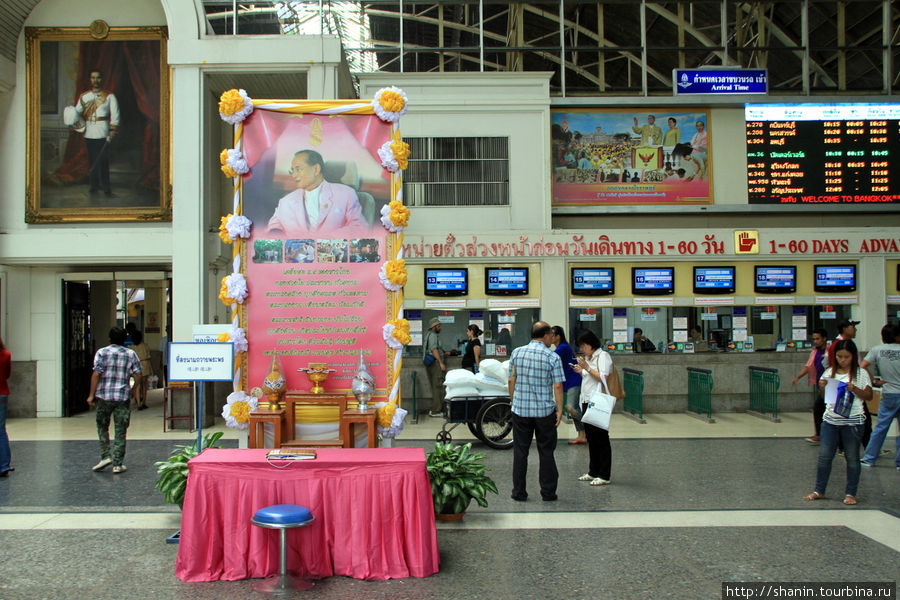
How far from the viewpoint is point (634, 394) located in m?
14.1

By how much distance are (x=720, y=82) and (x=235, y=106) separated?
471 inches

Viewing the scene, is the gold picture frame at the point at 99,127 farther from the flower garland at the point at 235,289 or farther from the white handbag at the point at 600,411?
the white handbag at the point at 600,411

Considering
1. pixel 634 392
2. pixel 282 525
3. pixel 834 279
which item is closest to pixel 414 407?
pixel 634 392

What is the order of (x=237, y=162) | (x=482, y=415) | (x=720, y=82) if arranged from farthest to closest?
1. (x=720, y=82)
2. (x=482, y=415)
3. (x=237, y=162)

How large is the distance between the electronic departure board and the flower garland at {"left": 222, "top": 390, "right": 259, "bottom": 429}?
11.7 metres

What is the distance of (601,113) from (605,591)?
1237 cm

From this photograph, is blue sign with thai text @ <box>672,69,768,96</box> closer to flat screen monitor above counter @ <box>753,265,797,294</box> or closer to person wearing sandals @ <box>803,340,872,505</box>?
flat screen monitor above counter @ <box>753,265,797,294</box>

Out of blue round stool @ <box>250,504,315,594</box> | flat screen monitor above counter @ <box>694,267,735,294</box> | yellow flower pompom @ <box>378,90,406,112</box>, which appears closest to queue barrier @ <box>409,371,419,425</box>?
flat screen monitor above counter @ <box>694,267,735,294</box>

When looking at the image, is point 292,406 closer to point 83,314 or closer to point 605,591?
point 605,591

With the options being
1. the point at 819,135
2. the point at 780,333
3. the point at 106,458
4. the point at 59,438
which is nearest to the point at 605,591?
the point at 106,458

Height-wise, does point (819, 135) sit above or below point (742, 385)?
above

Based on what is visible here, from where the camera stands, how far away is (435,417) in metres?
14.3

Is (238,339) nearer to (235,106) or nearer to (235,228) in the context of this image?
(235,228)

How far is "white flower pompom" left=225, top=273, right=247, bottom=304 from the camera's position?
721 centimetres
